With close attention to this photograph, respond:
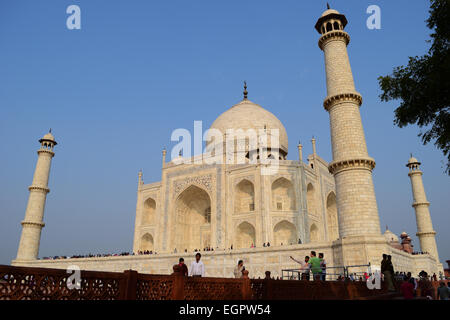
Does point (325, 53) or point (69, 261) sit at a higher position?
point (325, 53)

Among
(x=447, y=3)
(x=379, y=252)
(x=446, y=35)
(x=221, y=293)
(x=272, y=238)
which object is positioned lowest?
(x=221, y=293)

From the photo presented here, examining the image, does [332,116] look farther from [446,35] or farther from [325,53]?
[446,35]

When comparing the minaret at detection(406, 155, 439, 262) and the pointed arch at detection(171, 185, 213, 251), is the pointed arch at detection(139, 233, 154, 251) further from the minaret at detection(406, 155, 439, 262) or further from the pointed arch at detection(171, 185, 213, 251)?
the minaret at detection(406, 155, 439, 262)

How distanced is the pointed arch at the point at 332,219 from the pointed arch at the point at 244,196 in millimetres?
5987

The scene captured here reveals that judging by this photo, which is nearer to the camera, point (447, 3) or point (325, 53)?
point (447, 3)

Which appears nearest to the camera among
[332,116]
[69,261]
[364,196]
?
[364,196]

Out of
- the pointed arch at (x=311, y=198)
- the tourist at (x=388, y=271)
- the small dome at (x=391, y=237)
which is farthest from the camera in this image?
the small dome at (x=391, y=237)

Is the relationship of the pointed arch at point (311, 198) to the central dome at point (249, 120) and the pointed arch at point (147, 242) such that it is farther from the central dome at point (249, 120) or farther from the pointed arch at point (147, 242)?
the pointed arch at point (147, 242)

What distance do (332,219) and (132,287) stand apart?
23701mm

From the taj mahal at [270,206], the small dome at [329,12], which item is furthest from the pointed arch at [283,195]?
the small dome at [329,12]

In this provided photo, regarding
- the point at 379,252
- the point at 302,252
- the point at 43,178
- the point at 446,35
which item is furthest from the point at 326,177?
the point at 43,178

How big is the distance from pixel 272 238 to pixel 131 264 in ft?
27.5

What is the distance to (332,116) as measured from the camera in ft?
45.4

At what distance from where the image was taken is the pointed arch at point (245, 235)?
21959 millimetres
